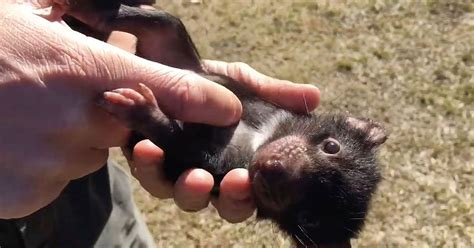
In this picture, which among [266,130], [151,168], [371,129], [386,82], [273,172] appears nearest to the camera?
[273,172]

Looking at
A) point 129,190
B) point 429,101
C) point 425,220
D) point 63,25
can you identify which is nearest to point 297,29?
point 429,101

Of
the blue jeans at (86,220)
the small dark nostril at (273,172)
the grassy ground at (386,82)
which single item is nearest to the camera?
the small dark nostril at (273,172)

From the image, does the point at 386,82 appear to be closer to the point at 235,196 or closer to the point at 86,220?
the point at 86,220

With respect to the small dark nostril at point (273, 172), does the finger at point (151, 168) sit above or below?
below

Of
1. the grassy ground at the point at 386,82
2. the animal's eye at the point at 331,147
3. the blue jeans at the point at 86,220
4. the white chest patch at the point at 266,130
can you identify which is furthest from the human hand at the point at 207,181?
the grassy ground at the point at 386,82

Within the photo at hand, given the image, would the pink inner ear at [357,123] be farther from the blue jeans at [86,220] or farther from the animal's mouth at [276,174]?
the blue jeans at [86,220]

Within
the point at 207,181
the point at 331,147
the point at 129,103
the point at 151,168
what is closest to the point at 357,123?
the point at 331,147

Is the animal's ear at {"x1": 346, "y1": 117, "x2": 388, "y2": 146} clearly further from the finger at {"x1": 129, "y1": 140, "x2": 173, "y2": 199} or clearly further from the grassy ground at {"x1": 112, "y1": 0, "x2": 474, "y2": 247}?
the grassy ground at {"x1": 112, "y1": 0, "x2": 474, "y2": 247}
